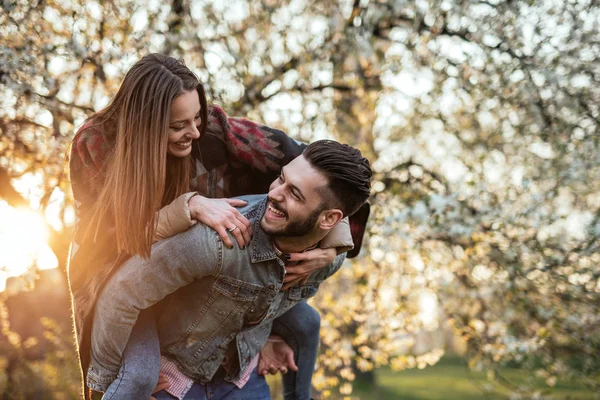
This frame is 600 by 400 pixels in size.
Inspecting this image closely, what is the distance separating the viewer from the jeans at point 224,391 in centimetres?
244

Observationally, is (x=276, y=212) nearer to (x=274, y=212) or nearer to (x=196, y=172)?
(x=274, y=212)

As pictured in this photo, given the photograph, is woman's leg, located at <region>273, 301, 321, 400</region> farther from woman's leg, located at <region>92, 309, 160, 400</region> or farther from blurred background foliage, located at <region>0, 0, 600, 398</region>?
blurred background foliage, located at <region>0, 0, 600, 398</region>

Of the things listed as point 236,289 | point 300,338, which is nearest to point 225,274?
point 236,289

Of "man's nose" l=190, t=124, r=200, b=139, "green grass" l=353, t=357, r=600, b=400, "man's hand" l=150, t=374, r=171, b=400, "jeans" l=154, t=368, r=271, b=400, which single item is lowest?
"green grass" l=353, t=357, r=600, b=400

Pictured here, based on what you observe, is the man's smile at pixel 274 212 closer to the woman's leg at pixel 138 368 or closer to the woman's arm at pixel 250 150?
the woman's arm at pixel 250 150

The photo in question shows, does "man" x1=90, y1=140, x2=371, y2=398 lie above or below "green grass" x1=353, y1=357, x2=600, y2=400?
above

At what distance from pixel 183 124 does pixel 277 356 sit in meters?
1.23

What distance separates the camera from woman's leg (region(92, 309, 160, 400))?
6.95ft

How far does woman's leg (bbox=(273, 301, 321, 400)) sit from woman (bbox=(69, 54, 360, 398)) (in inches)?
20.1

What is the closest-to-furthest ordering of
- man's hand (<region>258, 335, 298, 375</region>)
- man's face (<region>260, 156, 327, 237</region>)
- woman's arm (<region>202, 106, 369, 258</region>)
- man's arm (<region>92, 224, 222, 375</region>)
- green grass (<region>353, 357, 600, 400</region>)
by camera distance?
man's arm (<region>92, 224, 222, 375</region>), man's face (<region>260, 156, 327, 237</region>), woman's arm (<region>202, 106, 369, 258</region>), man's hand (<region>258, 335, 298, 375</region>), green grass (<region>353, 357, 600, 400</region>)

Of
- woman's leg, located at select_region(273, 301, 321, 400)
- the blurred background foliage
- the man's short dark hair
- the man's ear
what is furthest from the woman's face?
the blurred background foliage

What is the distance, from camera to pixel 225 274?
2199 millimetres

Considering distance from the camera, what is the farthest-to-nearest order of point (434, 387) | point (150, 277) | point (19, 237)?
1. point (434, 387)
2. point (19, 237)
3. point (150, 277)

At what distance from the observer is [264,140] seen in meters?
2.58
